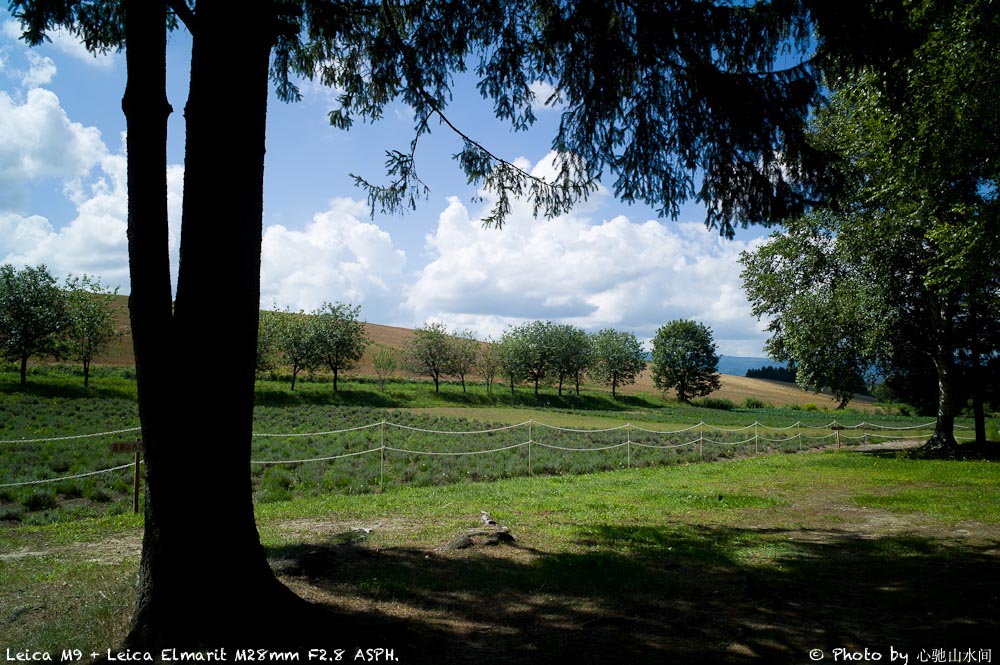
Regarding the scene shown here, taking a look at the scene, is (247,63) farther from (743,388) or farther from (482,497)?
(743,388)

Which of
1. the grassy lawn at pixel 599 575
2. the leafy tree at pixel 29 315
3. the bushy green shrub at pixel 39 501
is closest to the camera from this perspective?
the grassy lawn at pixel 599 575

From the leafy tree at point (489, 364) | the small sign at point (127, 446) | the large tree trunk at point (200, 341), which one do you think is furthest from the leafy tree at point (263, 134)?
the leafy tree at point (489, 364)

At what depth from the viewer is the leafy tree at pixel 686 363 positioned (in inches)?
2906

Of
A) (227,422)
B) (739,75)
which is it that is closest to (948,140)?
(739,75)

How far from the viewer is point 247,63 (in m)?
4.21

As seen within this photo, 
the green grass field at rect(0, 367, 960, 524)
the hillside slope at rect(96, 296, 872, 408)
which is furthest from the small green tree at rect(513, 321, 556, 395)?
the green grass field at rect(0, 367, 960, 524)

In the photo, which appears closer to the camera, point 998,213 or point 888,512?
point 888,512

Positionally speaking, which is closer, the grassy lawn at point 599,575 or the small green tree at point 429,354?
the grassy lawn at point 599,575

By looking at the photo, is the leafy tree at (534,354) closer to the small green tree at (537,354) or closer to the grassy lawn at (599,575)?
the small green tree at (537,354)

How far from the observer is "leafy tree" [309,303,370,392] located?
52.8 meters

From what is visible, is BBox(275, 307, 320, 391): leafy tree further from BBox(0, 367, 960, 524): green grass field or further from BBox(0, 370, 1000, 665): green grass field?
BBox(0, 370, 1000, 665): green grass field

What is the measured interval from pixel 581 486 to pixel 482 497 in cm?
273

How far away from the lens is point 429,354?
207 feet

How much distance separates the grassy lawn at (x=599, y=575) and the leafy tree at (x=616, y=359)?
215ft
